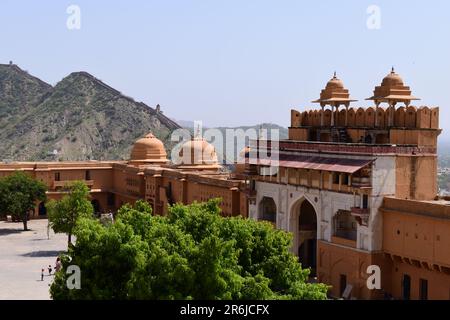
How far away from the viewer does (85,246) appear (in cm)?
2303

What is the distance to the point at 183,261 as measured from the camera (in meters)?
20.3

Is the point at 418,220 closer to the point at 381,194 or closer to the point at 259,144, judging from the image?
the point at 381,194

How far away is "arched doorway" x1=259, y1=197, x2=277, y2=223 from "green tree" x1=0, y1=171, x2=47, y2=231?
73.2 ft

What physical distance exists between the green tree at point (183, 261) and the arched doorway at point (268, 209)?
1366 centimetres

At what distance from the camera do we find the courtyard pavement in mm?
34781

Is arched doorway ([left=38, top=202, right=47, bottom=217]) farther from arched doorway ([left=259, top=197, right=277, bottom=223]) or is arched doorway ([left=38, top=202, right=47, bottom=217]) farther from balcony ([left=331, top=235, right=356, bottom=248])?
balcony ([left=331, top=235, right=356, bottom=248])

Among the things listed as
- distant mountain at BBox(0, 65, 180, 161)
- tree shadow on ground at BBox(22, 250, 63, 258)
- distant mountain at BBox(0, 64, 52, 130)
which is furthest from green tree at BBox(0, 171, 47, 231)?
distant mountain at BBox(0, 64, 52, 130)

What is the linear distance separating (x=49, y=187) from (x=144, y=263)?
142 ft

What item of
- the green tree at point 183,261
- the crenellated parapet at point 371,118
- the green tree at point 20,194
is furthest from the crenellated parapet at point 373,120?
the green tree at point 20,194

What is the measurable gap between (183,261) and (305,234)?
18600mm

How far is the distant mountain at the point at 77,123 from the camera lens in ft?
350

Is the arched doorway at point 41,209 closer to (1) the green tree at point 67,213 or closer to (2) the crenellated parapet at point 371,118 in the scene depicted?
(1) the green tree at point 67,213

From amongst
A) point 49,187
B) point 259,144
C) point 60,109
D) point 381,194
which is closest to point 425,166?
point 381,194

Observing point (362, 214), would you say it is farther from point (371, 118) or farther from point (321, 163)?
point (371, 118)
